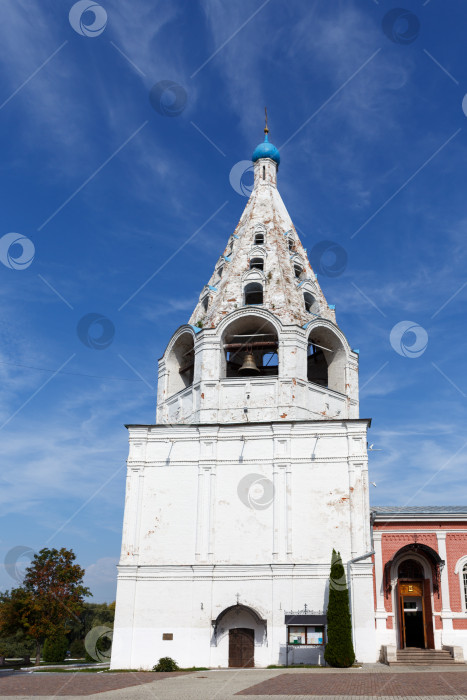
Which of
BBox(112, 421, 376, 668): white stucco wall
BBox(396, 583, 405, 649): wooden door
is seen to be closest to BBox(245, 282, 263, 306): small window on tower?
BBox(112, 421, 376, 668): white stucco wall

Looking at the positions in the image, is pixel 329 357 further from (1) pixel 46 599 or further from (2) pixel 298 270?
(1) pixel 46 599

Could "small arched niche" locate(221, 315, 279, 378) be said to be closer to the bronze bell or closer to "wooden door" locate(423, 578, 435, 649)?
the bronze bell

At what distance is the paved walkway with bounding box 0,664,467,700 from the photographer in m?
13.2

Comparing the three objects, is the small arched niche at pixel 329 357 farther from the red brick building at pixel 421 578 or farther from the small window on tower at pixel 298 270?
the red brick building at pixel 421 578

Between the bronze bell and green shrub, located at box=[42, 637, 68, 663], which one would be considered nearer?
the bronze bell

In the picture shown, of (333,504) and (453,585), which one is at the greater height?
(333,504)

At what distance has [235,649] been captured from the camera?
70.2 ft

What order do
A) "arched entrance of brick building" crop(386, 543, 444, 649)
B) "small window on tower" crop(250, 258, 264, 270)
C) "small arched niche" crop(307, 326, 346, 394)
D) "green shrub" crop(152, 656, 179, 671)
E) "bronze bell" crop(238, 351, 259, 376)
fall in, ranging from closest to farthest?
"green shrub" crop(152, 656, 179, 671) < "arched entrance of brick building" crop(386, 543, 444, 649) < "bronze bell" crop(238, 351, 259, 376) < "small arched niche" crop(307, 326, 346, 394) < "small window on tower" crop(250, 258, 264, 270)

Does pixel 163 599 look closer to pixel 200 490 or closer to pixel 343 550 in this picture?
pixel 200 490

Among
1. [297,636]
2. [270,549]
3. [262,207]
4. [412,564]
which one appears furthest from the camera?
[262,207]

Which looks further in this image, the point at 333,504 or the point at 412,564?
the point at 412,564

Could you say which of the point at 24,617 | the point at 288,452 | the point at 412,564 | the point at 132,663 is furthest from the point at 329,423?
the point at 24,617

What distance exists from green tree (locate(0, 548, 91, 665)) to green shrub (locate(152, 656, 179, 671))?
13568 mm

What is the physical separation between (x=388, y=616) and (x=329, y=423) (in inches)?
296
